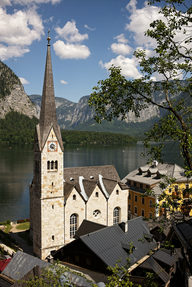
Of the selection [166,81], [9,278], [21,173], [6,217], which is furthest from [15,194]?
[166,81]

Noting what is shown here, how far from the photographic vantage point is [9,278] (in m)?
20.9

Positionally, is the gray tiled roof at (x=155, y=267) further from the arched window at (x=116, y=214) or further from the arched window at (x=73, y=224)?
the arched window at (x=116, y=214)

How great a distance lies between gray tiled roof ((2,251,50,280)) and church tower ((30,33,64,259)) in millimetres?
10977

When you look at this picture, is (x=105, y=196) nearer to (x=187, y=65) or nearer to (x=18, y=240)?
(x=18, y=240)

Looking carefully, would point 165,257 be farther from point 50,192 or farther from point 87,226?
point 50,192

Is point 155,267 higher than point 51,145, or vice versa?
point 51,145

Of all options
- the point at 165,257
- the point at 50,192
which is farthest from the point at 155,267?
the point at 50,192

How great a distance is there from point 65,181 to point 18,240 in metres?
12.2

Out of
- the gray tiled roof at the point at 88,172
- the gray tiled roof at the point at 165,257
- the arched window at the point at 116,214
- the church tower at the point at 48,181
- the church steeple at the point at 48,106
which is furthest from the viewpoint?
the arched window at the point at 116,214

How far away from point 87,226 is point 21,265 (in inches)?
401

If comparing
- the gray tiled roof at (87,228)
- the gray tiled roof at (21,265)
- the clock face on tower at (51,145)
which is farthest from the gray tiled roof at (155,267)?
the clock face on tower at (51,145)

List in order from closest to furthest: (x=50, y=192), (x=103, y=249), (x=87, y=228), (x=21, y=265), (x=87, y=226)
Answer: (x=21, y=265), (x=103, y=249), (x=87, y=228), (x=87, y=226), (x=50, y=192)

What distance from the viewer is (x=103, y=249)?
23.5m

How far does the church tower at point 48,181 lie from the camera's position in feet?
109
